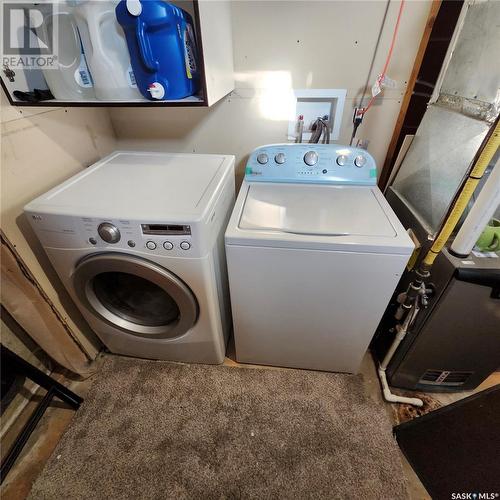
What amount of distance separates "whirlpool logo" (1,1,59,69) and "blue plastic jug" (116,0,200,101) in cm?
37

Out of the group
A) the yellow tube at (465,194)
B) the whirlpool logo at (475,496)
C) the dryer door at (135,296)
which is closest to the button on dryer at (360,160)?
the yellow tube at (465,194)

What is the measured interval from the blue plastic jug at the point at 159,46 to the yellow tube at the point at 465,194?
1.00 metres

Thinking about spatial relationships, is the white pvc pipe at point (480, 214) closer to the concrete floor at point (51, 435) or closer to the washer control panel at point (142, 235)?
the concrete floor at point (51, 435)

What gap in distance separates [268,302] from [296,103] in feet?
3.35

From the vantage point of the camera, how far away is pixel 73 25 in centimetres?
97

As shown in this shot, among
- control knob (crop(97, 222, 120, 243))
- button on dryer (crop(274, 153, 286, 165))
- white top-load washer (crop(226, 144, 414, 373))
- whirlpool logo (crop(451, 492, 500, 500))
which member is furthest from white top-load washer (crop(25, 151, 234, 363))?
whirlpool logo (crop(451, 492, 500, 500))

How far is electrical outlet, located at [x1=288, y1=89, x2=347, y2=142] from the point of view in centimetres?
132

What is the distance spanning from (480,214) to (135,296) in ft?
4.67

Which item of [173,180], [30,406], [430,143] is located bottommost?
[30,406]

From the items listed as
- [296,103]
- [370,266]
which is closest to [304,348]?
[370,266]

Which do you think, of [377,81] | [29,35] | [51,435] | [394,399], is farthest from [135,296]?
[377,81]

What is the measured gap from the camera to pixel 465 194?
0.86 meters

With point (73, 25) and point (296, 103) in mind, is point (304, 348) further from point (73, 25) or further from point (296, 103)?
point (73, 25)

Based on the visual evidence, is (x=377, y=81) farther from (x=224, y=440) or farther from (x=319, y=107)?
(x=224, y=440)
